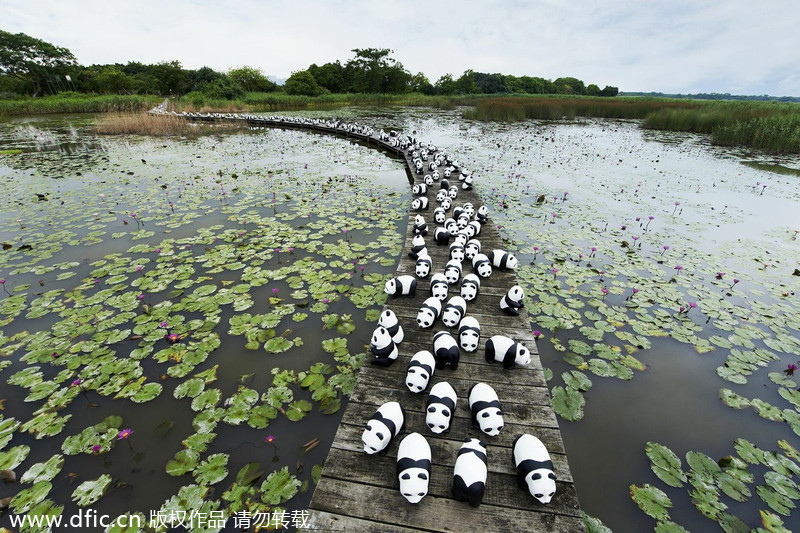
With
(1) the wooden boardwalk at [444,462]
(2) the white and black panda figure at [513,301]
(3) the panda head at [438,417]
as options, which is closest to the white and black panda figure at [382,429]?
(1) the wooden boardwalk at [444,462]

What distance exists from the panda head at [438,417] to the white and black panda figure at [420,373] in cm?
34

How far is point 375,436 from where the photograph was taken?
2365 millimetres

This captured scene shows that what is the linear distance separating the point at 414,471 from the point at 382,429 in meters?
0.38

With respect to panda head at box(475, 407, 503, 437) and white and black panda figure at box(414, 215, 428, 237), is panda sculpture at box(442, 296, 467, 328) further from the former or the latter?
white and black panda figure at box(414, 215, 428, 237)

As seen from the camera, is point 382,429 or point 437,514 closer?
point 437,514

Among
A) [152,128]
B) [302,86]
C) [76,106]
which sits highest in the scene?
[302,86]

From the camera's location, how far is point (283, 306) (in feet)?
15.6

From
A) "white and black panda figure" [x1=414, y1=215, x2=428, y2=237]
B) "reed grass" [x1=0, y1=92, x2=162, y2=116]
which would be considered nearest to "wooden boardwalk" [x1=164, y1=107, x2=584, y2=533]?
"white and black panda figure" [x1=414, y1=215, x2=428, y2=237]

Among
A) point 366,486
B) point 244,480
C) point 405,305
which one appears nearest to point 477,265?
point 405,305

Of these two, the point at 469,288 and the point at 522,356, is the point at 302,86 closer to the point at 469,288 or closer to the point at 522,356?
the point at 469,288

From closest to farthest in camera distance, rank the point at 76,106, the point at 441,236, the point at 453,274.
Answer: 1. the point at 453,274
2. the point at 441,236
3. the point at 76,106

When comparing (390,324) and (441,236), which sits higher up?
(441,236)

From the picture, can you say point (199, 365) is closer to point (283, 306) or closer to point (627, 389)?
point (283, 306)

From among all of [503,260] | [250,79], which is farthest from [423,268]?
[250,79]
